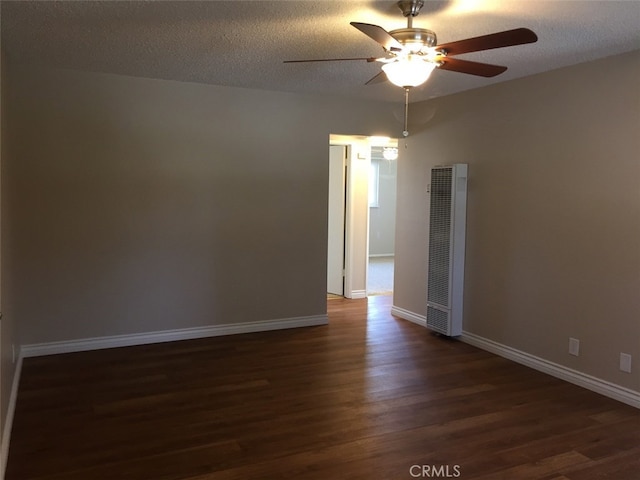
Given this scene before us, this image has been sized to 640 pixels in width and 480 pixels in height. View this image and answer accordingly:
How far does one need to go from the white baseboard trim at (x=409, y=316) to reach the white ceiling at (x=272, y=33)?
8.03ft

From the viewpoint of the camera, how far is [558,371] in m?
4.09

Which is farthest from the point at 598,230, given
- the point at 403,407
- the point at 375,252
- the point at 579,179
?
the point at 375,252

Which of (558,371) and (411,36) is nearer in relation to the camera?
(411,36)

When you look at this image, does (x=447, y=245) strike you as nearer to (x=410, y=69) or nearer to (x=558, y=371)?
(x=558, y=371)

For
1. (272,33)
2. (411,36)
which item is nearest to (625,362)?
(411,36)

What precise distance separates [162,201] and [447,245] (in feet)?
8.69

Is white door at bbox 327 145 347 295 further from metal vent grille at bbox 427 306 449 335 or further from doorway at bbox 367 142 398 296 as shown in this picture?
doorway at bbox 367 142 398 296

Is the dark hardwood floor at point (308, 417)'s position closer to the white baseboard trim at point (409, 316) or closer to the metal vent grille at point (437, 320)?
the metal vent grille at point (437, 320)

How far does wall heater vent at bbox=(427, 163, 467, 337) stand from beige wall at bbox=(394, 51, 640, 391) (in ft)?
0.29

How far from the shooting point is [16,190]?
418 cm

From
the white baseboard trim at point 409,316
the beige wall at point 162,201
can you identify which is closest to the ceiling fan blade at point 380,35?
the beige wall at point 162,201

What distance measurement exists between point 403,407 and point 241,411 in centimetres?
106

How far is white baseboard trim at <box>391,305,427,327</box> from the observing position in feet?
18.2

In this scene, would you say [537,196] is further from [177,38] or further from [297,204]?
[177,38]
